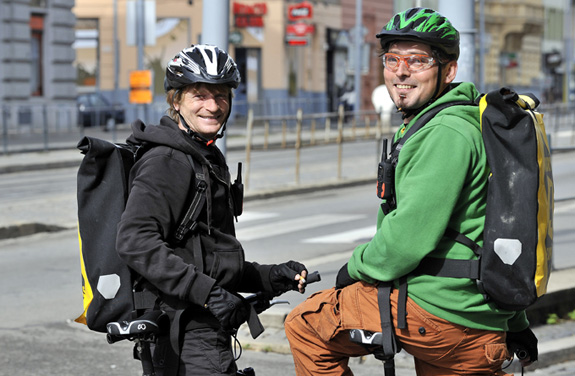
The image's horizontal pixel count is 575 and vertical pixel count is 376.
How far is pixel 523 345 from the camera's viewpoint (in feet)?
11.7

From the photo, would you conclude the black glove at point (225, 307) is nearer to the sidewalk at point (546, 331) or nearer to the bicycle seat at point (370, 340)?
the bicycle seat at point (370, 340)

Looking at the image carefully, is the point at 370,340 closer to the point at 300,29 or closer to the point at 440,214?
the point at 440,214

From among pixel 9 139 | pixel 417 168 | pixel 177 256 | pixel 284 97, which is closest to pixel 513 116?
pixel 417 168

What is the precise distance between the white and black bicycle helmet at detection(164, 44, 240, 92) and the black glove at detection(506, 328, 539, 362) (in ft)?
4.33

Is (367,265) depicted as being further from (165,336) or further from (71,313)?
(71,313)

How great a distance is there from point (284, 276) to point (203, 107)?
0.68 m

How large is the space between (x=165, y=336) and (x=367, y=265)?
0.73 metres

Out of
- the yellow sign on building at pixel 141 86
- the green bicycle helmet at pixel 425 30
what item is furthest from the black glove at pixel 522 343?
the yellow sign on building at pixel 141 86

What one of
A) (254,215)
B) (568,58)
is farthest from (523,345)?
(568,58)

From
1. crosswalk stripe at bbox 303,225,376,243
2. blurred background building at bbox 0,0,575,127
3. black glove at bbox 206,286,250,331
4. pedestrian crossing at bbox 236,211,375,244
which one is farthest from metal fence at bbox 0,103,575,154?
black glove at bbox 206,286,250,331

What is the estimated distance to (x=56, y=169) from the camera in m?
21.7

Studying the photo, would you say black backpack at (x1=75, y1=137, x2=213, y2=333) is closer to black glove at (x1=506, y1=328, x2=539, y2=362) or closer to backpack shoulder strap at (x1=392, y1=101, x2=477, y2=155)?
backpack shoulder strap at (x1=392, y1=101, x2=477, y2=155)

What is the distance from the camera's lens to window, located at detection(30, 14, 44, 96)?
31.3 metres

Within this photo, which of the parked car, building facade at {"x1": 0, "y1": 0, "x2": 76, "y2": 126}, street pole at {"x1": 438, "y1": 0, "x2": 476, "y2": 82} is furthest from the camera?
building facade at {"x1": 0, "y1": 0, "x2": 76, "y2": 126}
